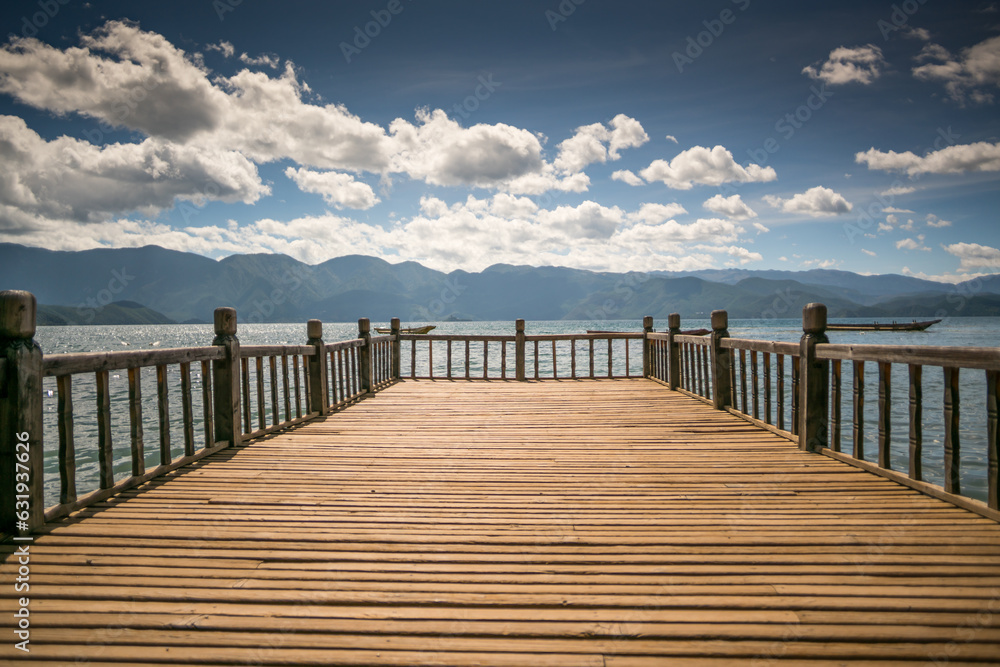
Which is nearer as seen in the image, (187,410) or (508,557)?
(508,557)

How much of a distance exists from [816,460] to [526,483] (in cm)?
253

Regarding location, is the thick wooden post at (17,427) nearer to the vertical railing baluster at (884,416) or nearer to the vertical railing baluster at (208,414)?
the vertical railing baluster at (208,414)

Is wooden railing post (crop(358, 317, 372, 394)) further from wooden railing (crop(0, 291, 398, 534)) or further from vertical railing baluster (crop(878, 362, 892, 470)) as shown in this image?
vertical railing baluster (crop(878, 362, 892, 470))

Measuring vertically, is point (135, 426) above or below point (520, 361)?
above

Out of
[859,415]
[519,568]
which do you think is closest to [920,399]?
[859,415]

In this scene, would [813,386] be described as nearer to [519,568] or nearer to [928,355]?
[928,355]

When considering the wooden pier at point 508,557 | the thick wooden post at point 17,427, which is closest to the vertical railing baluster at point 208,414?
the wooden pier at point 508,557

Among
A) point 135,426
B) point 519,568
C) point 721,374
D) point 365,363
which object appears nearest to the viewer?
point 519,568

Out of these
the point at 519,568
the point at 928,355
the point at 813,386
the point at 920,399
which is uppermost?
the point at 928,355

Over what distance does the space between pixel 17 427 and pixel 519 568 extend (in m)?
2.81

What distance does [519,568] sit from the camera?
2234 mm

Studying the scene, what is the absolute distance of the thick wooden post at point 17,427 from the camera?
2596 millimetres

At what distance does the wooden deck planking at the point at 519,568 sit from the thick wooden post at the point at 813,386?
16.4 inches

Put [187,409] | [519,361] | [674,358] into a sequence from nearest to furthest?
1. [187,409]
2. [674,358]
3. [519,361]
